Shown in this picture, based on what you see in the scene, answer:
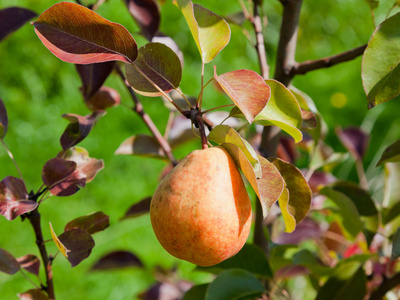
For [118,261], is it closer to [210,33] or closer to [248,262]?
[248,262]

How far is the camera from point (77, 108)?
101 inches

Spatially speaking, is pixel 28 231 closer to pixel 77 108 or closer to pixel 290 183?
pixel 77 108

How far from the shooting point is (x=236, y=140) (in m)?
0.54

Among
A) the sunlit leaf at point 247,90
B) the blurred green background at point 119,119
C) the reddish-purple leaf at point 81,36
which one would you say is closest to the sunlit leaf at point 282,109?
the sunlit leaf at point 247,90

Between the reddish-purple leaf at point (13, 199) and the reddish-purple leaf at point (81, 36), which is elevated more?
the reddish-purple leaf at point (81, 36)

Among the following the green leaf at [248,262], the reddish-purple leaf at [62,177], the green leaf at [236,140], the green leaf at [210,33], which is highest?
the green leaf at [210,33]

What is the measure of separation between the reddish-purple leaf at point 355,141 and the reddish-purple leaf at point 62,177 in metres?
0.69

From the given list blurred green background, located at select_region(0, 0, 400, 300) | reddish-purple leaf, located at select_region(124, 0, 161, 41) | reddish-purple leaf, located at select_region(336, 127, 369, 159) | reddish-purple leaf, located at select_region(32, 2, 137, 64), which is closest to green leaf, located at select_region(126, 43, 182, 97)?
reddish-purple leaf, located at select_region(32, 2, 137, 64)

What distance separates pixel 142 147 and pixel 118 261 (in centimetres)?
29

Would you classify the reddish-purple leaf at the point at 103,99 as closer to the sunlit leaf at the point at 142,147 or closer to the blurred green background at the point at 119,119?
the sunlit leaf at the point at 142,147

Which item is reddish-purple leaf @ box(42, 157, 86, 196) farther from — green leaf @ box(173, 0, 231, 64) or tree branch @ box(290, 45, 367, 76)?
tree branch @ box(290, 45, 367, 76)

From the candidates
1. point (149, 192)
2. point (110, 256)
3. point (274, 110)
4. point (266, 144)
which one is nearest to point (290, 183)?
point (274, 110)

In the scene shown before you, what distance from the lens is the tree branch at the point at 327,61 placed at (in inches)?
28.2

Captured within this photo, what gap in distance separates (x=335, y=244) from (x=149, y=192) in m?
1.27
